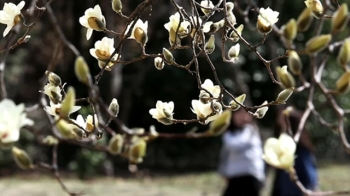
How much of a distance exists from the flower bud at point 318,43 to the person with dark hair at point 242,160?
346cm

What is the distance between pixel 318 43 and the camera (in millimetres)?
810

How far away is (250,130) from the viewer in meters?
4.36

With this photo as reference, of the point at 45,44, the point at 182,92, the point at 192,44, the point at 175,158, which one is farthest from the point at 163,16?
the point at 192,44

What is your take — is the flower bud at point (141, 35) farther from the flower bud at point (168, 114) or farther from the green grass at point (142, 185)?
the green grass at point (142, 185)

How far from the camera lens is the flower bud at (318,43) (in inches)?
31.8

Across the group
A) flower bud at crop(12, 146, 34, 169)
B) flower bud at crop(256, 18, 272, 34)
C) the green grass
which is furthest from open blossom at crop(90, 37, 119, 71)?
the green grass

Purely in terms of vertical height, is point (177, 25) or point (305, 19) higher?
point (305, 19)

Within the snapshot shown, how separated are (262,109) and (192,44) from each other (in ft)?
0.61

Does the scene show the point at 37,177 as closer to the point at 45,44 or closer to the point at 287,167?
the point at 45,44

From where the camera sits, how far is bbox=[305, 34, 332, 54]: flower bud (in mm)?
808

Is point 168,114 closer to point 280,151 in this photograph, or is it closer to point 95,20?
point 95,20

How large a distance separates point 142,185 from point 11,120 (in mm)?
7843

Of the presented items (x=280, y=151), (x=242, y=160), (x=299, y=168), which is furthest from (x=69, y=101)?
(x=242, y=160)

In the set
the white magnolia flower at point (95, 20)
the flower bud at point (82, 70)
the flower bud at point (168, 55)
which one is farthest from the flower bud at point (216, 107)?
the flower bud at point (82, 70)
